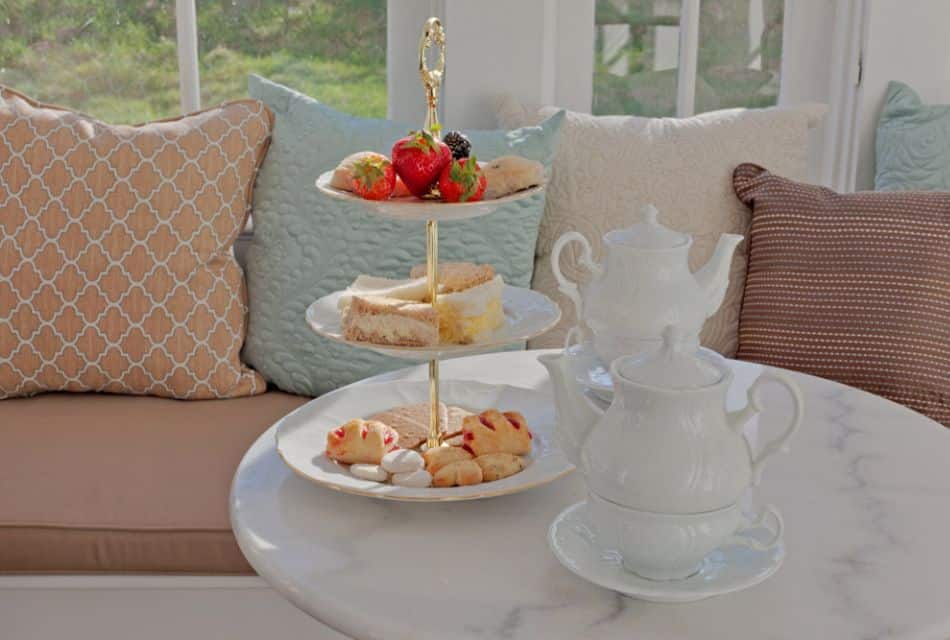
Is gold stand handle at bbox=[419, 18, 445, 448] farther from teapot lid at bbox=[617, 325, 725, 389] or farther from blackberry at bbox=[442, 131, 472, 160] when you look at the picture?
teapot lid at bbox=[617, 325, 725, 389]

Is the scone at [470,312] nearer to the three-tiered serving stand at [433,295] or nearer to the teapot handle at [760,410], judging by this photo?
the three-tiered serving stand at [433,295]

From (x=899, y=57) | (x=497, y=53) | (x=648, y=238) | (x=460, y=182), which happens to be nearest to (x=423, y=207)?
(x=460, y=182)

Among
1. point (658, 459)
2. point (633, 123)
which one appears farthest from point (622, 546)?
point (633, 123)

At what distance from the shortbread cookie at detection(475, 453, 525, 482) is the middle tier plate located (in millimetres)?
121

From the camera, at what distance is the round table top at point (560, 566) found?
3.35 feet

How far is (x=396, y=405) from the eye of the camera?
4.94 ft

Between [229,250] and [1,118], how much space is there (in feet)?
1.52

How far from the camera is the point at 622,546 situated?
1.04m

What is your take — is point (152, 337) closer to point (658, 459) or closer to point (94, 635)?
point (94, 635)

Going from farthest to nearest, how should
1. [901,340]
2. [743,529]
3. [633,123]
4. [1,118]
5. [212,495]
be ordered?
1. [633,123]
2. [1,118]
3. [901,340]
4. [212,495]
5. [743,529]

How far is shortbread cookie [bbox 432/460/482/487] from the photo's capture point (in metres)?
1.26

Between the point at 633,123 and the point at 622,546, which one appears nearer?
the point at 622,546

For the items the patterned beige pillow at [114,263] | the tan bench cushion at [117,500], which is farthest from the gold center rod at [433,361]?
the patterned beige pillow at [114,263]

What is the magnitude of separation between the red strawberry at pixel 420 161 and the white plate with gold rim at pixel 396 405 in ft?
1.05
